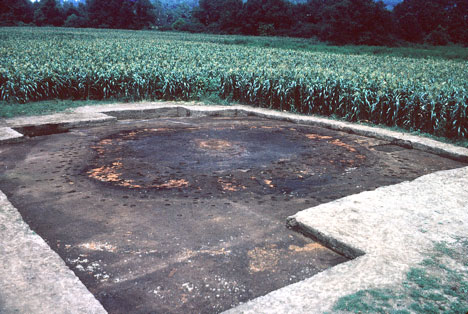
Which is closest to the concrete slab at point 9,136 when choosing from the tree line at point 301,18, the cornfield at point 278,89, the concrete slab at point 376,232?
the cornfield at point 278,89

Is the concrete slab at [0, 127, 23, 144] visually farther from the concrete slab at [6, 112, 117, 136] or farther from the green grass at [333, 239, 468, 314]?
the green grass at [333, 239, 468, 314]

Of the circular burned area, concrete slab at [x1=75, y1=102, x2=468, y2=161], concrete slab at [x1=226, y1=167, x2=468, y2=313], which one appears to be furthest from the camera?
concrete slab at [x1=75, y1=102, x2=468, y2=161]

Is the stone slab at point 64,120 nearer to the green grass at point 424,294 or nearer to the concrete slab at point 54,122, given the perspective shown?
the concrete slab at point 54,122

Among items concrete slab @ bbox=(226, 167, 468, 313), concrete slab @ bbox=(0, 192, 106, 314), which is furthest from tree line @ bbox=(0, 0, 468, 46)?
concrete slab @ bbox=(0, 192, 106, 314)

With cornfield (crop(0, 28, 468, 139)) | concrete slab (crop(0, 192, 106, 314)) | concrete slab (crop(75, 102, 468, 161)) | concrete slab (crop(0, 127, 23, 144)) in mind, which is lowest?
concrete slab (crop(0, 127, 23, 144))

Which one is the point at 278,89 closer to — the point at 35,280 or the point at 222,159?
the point at 222,159

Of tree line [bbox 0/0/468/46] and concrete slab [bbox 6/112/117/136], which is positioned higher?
tree line [bbox 0/0/468/46]

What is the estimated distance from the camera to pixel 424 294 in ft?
7.31

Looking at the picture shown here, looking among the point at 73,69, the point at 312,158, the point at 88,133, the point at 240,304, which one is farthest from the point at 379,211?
the point at 73,69

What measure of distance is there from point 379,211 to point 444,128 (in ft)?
15.1

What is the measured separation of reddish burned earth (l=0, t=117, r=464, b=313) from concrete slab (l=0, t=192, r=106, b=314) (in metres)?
0.17

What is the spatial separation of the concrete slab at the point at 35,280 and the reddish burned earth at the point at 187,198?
166 millimetres

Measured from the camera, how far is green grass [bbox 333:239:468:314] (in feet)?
6.87

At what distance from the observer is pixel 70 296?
2.26 meters
